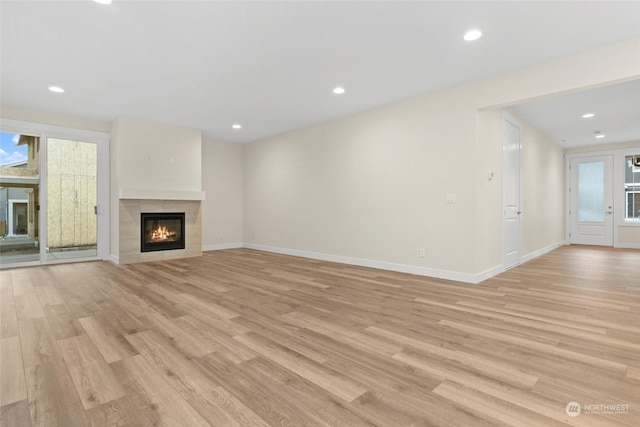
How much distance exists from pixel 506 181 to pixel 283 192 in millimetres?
4295

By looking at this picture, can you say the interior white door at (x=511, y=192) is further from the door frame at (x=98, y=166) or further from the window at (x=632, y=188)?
the door frame at (x=98, y=166)

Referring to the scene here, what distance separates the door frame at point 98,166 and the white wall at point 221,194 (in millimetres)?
1929

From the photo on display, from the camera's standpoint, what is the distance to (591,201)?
824cm

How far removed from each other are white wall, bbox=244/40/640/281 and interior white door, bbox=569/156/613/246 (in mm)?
2831

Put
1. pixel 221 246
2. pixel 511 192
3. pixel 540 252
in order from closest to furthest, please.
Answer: pixel 511 192
pixel 540 252
pixel 221 246

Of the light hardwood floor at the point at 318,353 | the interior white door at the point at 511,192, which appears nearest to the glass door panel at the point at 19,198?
the light hardwood floor at the point at 318,353

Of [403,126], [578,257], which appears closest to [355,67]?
[403,126]

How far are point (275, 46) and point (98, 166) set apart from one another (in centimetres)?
475

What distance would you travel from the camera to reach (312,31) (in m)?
2.88

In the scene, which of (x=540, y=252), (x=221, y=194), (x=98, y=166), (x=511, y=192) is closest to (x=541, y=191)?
(x=540, y=252)

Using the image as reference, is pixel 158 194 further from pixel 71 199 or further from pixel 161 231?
pixel 71 199

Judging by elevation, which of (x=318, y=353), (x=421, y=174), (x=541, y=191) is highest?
(x=421, y=174)

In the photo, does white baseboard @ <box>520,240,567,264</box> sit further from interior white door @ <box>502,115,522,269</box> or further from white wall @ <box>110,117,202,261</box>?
white wall @ <box>110,117,202,261</box>

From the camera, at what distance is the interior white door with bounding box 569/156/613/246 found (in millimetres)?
7969
